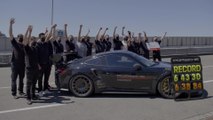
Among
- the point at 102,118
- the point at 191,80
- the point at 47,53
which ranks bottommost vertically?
the point at 102,118

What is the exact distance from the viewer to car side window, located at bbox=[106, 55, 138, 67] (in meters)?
9.57

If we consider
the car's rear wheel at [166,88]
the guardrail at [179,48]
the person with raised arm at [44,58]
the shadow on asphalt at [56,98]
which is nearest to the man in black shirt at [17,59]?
the person with raised arm at [44,58]

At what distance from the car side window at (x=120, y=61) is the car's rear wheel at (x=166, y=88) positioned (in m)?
0.93

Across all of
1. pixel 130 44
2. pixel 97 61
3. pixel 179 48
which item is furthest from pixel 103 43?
pixel 179 48

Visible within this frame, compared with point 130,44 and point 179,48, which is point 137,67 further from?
point 179,48

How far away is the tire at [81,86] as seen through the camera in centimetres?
958

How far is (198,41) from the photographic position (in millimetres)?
53469

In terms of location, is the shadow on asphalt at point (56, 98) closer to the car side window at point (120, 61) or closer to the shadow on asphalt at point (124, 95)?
the shadow on asphalt at point (124, 95)

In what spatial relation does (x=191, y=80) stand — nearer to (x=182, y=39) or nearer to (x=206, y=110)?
(x=206, y=110)

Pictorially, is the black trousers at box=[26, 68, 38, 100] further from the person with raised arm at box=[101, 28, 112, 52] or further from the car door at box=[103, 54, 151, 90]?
the person with raised arm at box=[101, 28, 112, 52]

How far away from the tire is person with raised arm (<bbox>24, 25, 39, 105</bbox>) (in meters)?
1.15

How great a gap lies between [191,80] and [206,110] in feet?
4.68

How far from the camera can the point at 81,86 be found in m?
9.66

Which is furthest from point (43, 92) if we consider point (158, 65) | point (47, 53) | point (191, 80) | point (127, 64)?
point (191, 80)
